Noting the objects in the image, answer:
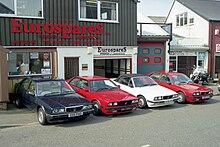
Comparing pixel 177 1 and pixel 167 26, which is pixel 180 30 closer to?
pixel 177 1

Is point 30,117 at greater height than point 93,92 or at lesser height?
lesser

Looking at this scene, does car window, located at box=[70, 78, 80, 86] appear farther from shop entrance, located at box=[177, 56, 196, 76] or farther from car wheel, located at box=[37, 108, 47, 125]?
shop entrance, located at box=[177, 56, 196, 76]

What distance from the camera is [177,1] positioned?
24.8 m

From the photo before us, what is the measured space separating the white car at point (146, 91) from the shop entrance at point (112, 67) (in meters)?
4.42

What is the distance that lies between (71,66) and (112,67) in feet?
15.3

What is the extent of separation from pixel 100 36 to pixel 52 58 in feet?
10.5

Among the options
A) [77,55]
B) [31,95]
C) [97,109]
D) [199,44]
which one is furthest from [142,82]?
[199,44]

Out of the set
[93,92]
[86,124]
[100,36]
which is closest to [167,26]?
[100,36]

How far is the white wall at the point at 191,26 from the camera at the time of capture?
2089 centimetres

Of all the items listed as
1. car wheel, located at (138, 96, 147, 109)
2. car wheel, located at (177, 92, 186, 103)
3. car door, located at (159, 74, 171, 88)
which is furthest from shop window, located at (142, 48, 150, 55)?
car wheel, located at (138, 96, 147, 109)

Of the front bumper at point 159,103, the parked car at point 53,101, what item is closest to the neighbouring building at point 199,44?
the front bumper at point 159,103

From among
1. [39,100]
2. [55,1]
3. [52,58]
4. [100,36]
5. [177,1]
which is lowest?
[39,100]

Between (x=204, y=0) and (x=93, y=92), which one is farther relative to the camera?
(x=204, y=0)

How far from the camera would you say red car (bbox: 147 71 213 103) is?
37.5 feet
